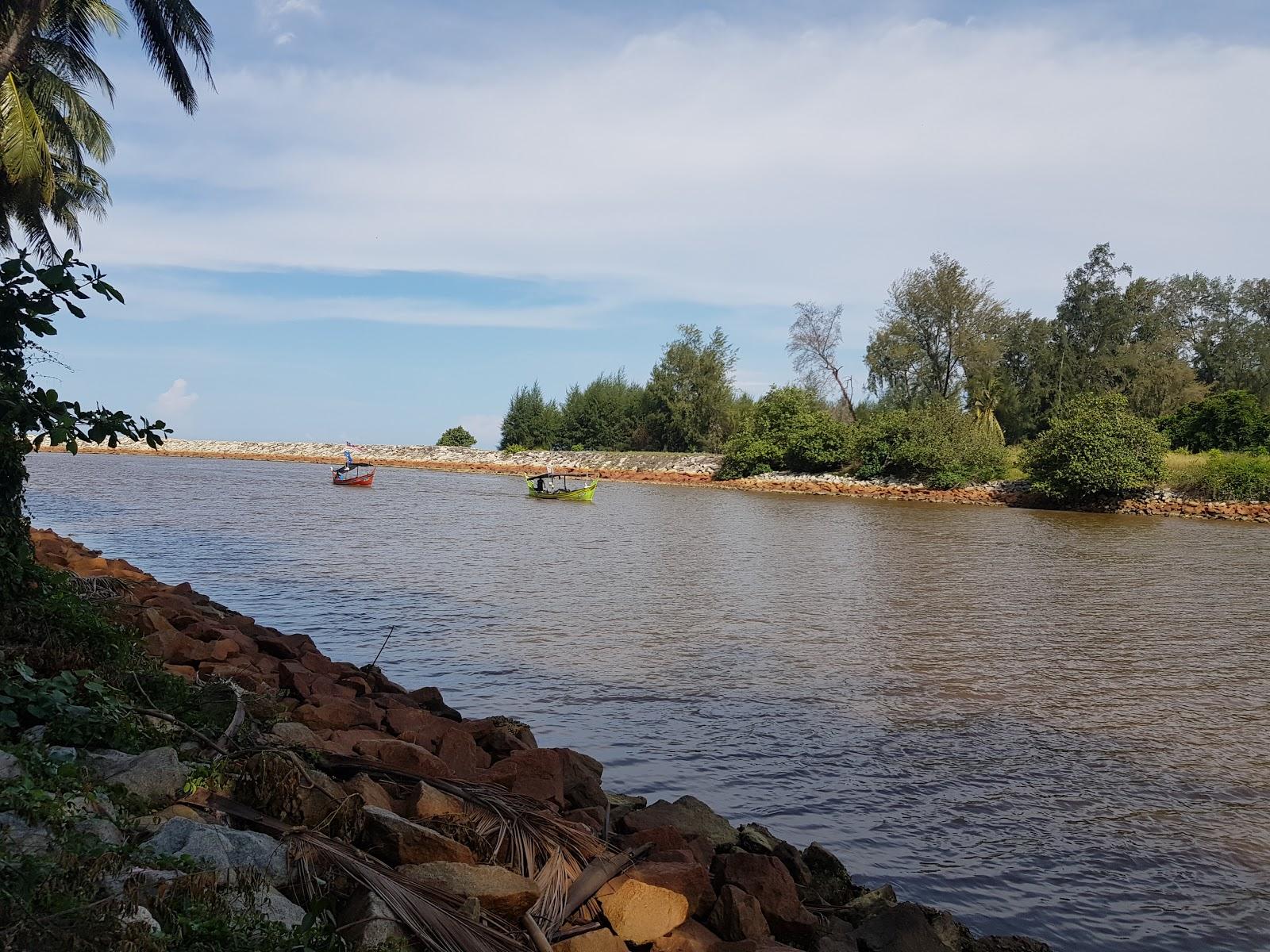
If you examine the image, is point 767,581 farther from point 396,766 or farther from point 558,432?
point 558,432

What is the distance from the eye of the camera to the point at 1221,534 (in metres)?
29.2

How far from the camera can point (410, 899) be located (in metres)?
3.11

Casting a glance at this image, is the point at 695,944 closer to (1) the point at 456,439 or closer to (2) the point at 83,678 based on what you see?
(2) the point at 83,678

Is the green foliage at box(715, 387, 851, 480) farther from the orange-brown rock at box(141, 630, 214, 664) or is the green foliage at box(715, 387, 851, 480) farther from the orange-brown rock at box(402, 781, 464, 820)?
the orange-brown rock at box(402, 781, 464, 820)

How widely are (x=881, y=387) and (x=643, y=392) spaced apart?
935 inches

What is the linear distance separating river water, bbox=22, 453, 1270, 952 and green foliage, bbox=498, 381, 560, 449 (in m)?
59.4

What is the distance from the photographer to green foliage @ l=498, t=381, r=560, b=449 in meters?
84.2

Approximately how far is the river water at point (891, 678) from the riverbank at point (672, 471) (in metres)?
4.54

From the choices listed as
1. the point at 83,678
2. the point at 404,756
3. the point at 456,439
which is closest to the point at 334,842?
the point at 404,756

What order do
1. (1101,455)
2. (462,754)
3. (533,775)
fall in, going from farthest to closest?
(1101,455) < (462,754) < (533,775)

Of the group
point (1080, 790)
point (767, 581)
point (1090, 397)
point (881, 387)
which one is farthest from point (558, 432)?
point (1080, 790)

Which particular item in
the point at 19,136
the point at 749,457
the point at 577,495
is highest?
the point at 19,136

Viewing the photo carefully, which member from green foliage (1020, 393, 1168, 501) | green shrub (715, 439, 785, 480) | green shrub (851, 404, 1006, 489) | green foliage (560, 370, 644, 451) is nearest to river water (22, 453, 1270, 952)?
green foliage (1020, 393, 1168, 501)

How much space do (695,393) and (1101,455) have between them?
38605 millimetres
